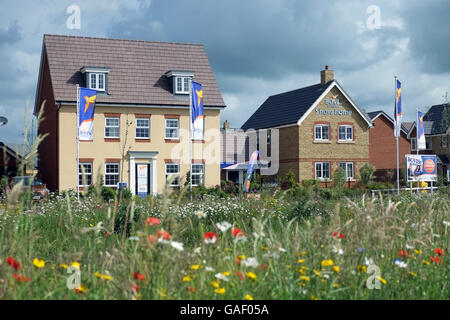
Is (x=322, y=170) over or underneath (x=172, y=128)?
underneath

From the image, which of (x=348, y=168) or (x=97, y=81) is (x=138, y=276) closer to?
(x=97, y=81)

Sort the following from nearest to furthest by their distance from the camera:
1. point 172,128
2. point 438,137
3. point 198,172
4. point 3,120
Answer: point 3,120, point 172,128, point 198,172, point 438,137

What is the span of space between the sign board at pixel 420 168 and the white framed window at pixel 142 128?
1546cm

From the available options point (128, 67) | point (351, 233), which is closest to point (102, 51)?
point (128, 67)

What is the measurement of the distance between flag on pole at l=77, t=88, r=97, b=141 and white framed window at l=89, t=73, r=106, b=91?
17.1 feet

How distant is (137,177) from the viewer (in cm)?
3562

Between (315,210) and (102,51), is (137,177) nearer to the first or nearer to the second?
(102,51)

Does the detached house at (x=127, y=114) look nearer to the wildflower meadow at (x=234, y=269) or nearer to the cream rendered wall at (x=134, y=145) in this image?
the cream rendered wall at (x=134, y=145)

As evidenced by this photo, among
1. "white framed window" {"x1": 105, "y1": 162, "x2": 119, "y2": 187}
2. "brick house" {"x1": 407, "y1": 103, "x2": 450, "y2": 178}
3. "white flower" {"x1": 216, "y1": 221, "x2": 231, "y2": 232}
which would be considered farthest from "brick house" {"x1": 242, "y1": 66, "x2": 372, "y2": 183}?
"white flower" {"x1": 216, "y1": 221, "x2": 231, "y2": 232}

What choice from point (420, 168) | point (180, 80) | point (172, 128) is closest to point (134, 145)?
point (172, 128)

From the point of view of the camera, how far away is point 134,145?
116 ft

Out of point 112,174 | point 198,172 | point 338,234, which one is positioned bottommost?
point 338,234

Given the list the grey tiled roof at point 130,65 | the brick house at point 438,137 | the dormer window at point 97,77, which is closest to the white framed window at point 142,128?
the grey tiled roof at point 130,65

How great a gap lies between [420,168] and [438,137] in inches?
1395
